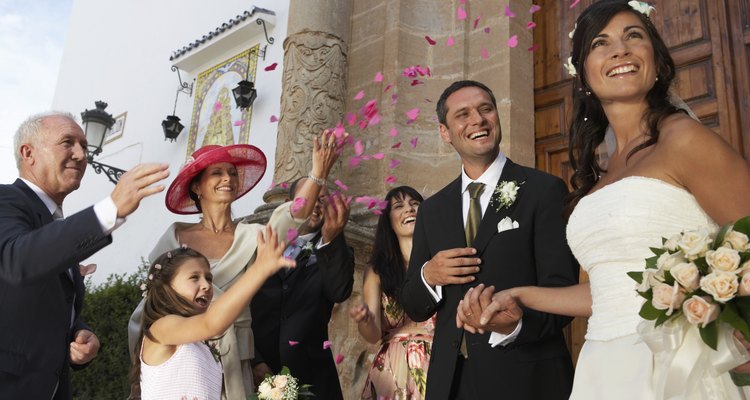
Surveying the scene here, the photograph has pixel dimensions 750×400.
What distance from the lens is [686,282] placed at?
1538 mm

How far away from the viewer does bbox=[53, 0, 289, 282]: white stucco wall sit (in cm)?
870

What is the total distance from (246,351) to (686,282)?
6.99 ft

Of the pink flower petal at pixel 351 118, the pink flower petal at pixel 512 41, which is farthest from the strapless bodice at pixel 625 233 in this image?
the pink flower petal at pixel 351 118

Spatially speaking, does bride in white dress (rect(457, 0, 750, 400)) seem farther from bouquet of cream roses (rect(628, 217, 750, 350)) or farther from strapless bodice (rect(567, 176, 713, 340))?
bouquet of cream roses (rect(628, 217, 750, 350))

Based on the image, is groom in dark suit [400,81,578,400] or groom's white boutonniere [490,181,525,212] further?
groom's white boutonniere [490,181,525,212]

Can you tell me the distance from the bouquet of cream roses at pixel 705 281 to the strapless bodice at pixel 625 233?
27 cm

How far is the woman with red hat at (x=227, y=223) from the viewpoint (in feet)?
10.3

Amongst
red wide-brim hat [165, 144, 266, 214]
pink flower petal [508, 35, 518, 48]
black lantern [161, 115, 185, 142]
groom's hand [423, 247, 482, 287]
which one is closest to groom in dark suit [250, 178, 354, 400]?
red wide-brim hat [165, 144, 266, 214]

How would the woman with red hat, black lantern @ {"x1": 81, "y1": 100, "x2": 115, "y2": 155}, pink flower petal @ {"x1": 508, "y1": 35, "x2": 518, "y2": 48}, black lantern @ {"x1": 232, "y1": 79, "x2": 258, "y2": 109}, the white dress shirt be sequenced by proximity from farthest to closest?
1. black lantern @ {"x1": 81, "y1": 100, "x2": 115, "y2": 155}
2. black lantern @ {"x1": 232, "y1": 79, "x2": 258, "y2": 109}
3. pink flower petal @ {"x1": 508, "y1": 35, "x2": 518, "y2": 48}
4. the woman with red hat
5. the white dress shirt

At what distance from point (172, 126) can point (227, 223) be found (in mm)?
7026

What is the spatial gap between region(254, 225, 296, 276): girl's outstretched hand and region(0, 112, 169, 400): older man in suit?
15.7 inches

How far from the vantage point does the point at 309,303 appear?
3.39 metres

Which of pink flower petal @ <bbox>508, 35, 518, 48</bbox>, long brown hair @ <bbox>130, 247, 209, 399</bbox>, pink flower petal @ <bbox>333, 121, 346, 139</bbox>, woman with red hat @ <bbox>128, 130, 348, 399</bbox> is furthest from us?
pink flower petal @ <bbox>508, 35, 518, 48</bbox>

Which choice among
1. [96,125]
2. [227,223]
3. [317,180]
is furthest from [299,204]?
[96,125]
